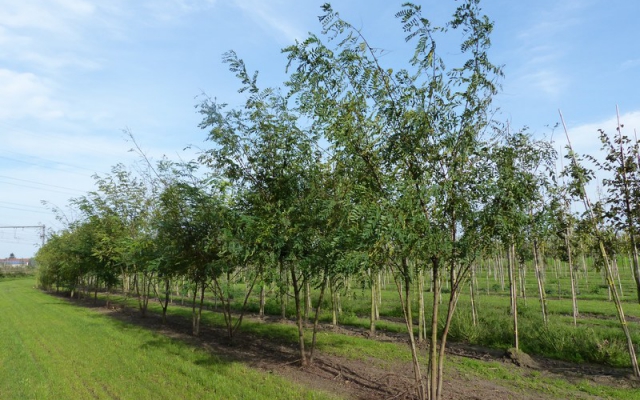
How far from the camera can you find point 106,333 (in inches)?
597

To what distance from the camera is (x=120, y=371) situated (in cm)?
972

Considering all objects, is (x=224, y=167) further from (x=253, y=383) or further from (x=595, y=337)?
(x=595, y=337)

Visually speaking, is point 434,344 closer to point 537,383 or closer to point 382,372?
point 382,372

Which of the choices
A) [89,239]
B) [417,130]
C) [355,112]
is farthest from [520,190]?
[89,239]

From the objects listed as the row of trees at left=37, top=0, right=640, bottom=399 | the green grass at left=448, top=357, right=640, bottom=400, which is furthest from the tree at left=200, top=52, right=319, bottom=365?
the green grass at left=448, top=357, right=640, bottom=400

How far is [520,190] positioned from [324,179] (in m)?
4.78

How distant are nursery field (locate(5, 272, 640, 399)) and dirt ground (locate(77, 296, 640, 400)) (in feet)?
0.08

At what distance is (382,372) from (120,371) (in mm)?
6193

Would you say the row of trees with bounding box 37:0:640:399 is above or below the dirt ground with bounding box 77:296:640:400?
above

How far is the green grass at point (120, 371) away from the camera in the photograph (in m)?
8.16

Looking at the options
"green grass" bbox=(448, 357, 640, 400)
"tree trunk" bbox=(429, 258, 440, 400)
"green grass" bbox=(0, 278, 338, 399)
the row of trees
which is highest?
the row of trees

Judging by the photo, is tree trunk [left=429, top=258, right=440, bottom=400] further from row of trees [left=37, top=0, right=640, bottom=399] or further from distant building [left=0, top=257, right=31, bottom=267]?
distant building [left=0, top=257, right=31, bottom=267]

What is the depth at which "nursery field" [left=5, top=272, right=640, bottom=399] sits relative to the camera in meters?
8.30

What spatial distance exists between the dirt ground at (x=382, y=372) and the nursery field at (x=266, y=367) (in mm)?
25
